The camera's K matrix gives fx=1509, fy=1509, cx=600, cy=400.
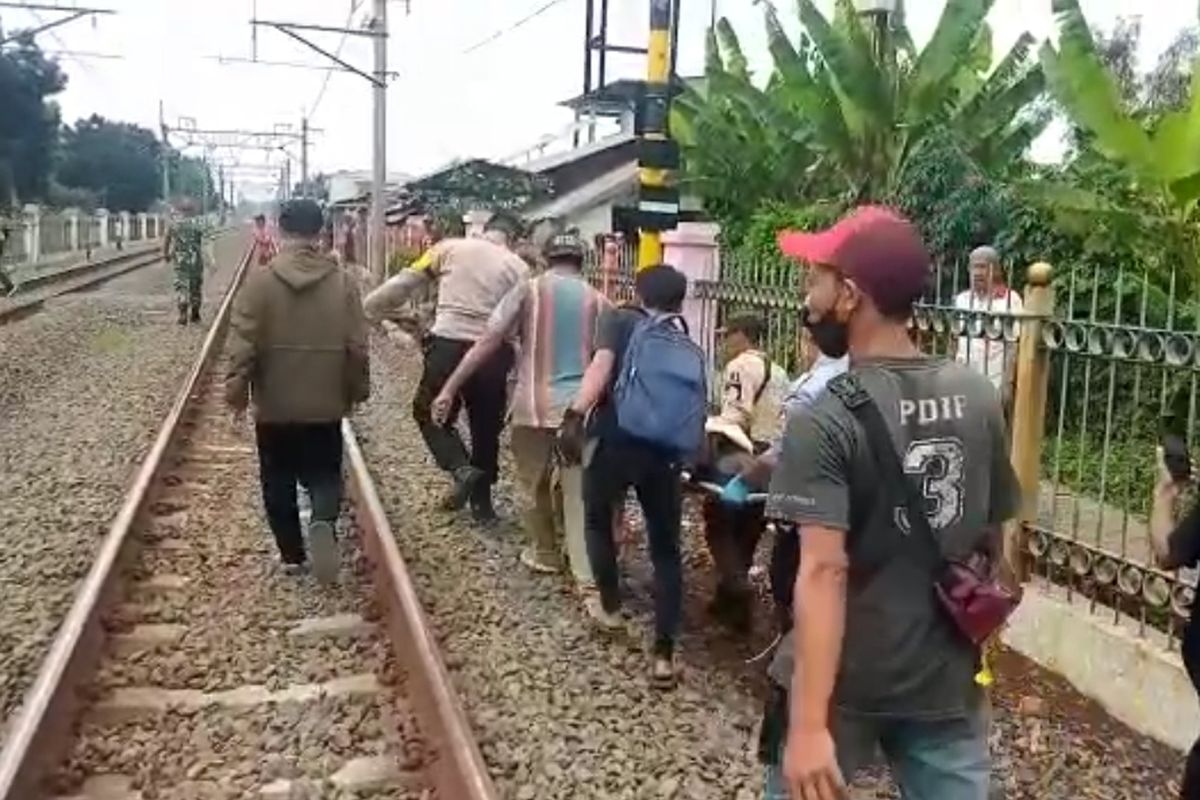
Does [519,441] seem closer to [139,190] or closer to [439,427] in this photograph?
[439,427]

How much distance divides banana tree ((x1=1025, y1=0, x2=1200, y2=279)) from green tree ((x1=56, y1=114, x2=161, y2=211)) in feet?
214

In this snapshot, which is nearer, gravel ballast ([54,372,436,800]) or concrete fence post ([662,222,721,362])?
gravel ballast ([54,372,436,800])

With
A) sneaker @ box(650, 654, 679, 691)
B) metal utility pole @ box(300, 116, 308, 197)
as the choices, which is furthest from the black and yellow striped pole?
metal utility pole @ box(300, 116, 308, 197)

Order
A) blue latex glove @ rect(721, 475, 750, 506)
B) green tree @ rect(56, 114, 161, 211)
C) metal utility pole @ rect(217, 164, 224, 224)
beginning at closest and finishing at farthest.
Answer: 1. blue latex glove @ rect(721, 475, 750, 506)
2. green tree @ rect(56, 114, 161, 211)
3. metal utility pole @ rect(217, 164, 224, 224)

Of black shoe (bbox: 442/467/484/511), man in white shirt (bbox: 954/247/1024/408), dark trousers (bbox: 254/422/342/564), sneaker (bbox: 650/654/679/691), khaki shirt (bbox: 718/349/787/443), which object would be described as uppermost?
man in white shirt (bbox: 954/247/1024/408)

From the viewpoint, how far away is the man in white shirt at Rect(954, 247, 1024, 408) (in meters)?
6.40

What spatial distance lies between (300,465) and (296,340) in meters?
0.68

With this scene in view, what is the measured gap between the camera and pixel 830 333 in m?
3.00

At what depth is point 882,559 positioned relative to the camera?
2.78 meters

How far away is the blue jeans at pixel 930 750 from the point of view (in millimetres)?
2879

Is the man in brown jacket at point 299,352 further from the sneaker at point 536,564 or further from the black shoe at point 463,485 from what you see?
the black shoe at point 463,485

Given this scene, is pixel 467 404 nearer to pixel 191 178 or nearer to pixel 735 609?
pixel 735 609

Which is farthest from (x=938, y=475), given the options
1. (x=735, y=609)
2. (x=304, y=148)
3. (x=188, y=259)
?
(x=304, y=148)

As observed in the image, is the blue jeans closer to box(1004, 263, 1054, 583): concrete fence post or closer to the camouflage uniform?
box(1004, 263, 1054, 583): concrete fence post
